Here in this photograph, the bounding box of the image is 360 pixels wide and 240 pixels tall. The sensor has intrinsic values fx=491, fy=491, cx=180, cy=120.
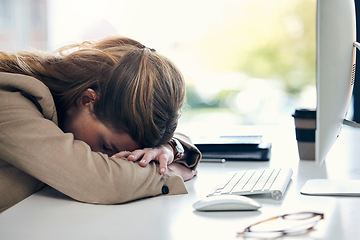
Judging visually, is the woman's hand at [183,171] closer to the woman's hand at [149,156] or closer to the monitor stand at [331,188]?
the woman's hand at [149,156]

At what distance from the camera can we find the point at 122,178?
3.44ft

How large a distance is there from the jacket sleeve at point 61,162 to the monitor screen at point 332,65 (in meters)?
0.39

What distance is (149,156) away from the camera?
1170 mm

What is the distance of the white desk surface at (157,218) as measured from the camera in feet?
2.75

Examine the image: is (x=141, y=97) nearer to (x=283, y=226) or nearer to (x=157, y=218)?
(x=157, y=218)

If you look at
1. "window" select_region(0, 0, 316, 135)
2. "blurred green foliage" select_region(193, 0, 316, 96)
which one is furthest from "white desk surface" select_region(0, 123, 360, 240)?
"blurred green foliage" select_region(193, 0, 316, 96)

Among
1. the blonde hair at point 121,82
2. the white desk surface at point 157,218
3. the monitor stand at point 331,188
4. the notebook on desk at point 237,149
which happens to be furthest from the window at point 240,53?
the white desk surface at point 157,218

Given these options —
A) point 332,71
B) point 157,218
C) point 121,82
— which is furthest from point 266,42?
point 157,218

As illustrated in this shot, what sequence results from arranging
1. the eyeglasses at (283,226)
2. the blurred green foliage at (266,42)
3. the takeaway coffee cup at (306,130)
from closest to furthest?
1. the eyeglasses at (283,226)
2. the takeaway coffee cup at (306,130)
3. the blurred green foliage at (266,42)

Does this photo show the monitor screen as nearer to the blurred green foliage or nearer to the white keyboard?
the white keyboard

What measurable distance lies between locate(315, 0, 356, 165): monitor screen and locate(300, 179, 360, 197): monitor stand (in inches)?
5.3

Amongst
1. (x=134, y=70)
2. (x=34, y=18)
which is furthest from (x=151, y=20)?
(x=134, y=70)

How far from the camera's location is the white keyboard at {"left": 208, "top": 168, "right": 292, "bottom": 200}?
1074 millimetres

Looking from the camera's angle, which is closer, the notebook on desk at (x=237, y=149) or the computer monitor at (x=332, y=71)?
the computer monitor at (x=332, y=71)
